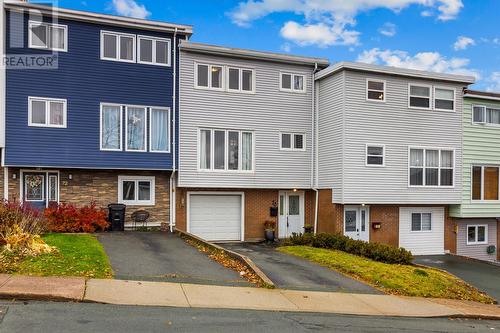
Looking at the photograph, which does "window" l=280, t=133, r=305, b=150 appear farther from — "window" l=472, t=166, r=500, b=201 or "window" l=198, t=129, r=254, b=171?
"window" l=472, t=166, r=500, b=201

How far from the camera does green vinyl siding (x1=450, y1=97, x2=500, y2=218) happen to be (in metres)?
23.7

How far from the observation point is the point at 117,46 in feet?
64.7

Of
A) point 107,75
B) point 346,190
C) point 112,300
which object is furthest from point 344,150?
point 112,300

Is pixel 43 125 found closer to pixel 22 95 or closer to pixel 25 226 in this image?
pixel 22 95

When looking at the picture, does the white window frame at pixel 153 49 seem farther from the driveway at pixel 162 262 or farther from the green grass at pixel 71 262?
the green grass at pixel 71 262

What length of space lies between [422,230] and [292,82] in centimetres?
951

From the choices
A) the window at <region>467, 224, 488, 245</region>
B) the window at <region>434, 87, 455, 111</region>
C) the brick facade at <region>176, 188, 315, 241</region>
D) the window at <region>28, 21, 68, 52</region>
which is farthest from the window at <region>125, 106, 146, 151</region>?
the window at <region>467, 224, 488, 245</region>

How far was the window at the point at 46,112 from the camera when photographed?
60.5ft

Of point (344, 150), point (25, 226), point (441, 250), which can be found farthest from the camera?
point (441, 250)

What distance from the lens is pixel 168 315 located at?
8.39 meters

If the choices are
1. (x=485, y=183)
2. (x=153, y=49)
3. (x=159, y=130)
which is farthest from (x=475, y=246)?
(x=153, y=49)

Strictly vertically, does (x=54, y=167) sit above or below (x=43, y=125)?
below

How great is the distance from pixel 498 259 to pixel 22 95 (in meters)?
23.7

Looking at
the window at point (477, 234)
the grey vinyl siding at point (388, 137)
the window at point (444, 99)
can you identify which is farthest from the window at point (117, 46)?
the window at point (477, 234)
